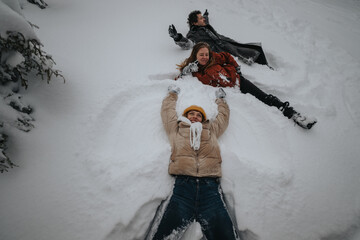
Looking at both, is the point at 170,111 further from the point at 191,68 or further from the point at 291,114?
the point at 291,114

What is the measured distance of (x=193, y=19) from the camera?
4.27 m

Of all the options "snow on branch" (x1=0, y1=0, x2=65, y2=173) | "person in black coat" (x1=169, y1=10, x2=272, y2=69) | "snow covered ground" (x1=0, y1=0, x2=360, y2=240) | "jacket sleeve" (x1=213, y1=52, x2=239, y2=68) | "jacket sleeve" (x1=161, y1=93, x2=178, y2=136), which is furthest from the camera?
"person in black coat" (x1=169, y1=10, x2=272, y2=69)

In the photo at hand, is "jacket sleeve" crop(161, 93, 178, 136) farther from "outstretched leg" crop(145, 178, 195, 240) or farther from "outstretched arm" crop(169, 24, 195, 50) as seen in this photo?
"outstretched arm" crop(169, 24, 195, 50)

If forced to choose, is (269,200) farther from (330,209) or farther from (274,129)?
(274,129)

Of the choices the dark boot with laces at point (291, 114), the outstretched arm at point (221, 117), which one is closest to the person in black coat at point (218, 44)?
the dark boot with laces at point (291, 114)

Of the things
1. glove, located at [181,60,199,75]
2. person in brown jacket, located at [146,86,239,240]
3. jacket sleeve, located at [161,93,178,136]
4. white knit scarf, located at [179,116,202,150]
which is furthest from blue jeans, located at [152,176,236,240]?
glove, located at [181,60,199,75]

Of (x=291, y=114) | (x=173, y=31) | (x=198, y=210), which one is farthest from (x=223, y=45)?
(x=198, y=210)

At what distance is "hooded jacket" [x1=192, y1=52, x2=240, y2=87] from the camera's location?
10.6 feet

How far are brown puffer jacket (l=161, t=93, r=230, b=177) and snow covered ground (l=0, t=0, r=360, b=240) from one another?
0.60 ft

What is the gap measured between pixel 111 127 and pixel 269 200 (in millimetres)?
2514

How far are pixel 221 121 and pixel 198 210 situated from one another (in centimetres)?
134

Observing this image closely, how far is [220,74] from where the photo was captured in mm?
3236

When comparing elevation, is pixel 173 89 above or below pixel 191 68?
below

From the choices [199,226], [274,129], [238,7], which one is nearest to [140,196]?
[199,226]
